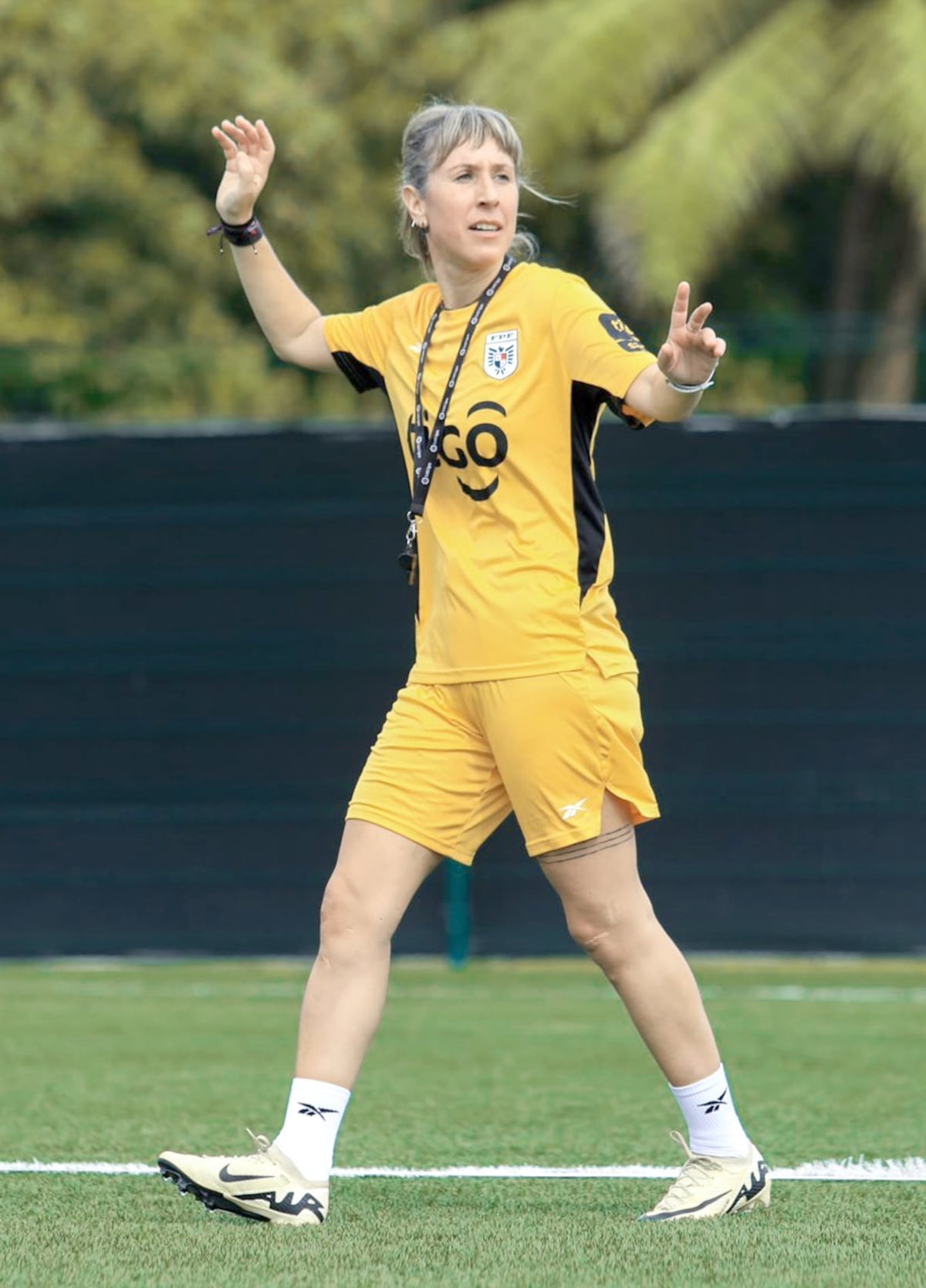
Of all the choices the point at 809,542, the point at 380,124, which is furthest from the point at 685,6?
the point at 809,542

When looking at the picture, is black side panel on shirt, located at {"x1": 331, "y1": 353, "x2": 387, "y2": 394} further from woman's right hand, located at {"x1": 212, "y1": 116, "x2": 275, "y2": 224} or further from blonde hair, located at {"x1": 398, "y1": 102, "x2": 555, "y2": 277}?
woman's right hand, located at {"x1": 212, "y1": 116, "x2": 275, "y2": 224}

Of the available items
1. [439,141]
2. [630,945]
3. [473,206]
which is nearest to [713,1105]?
[630,945]

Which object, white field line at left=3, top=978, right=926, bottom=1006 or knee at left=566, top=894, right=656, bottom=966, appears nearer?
knee at left=566, top=894, right=656, bottom=966

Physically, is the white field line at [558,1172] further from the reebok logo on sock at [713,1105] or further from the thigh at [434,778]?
the thigh at [434,778]

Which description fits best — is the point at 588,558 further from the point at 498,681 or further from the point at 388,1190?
the point at 388,1190

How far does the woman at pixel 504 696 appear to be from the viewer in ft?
13.8

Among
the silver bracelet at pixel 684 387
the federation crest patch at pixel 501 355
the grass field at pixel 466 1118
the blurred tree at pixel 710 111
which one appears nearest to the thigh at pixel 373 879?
the grass field at pixel 466 1118

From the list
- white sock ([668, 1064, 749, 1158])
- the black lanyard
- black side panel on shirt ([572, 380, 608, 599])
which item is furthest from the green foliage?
white sock ([668, 1064, 749, 1158])

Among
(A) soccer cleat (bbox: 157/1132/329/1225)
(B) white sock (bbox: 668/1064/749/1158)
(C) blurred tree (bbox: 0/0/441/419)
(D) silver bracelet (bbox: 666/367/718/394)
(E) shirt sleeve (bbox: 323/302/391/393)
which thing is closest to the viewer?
(D) silver bracelet (bbox: 666/367/718/394)

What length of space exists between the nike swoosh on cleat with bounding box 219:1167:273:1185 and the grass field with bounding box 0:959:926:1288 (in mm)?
93

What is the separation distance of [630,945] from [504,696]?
543 millimetres

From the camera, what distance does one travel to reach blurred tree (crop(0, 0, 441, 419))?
18.6 metres

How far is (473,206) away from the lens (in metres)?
4.30

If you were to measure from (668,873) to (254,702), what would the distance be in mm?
1867
